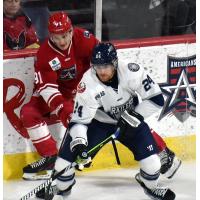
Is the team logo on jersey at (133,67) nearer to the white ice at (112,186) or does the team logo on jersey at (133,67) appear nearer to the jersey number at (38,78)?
the jersey number at (38,78)

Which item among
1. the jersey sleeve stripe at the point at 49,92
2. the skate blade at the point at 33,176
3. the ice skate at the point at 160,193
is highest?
the jersey sleeve stripe at the point at 49,92

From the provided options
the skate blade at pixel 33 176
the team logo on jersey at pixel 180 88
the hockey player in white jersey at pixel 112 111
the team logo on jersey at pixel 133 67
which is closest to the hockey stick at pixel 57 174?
the hockey player in white jersey at pixel 112 111

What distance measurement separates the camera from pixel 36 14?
15.5ft

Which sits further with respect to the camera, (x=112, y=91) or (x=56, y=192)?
(x=56, y=192)

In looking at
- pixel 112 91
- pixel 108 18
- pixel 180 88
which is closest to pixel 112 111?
pixel 112 91

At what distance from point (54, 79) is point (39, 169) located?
0.52m

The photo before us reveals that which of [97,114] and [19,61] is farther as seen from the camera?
[19,61]

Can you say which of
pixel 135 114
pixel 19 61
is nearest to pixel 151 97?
pixel 135 114

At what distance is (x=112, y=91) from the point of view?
4.02 meters

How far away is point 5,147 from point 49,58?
1.81ft

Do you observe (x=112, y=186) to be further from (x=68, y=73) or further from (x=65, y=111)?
(x=68, y=73)

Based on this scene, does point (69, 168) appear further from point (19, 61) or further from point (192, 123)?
point (192, 123)

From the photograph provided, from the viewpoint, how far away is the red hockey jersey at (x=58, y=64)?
4.30 m

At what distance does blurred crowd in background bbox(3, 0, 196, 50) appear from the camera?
458cm
